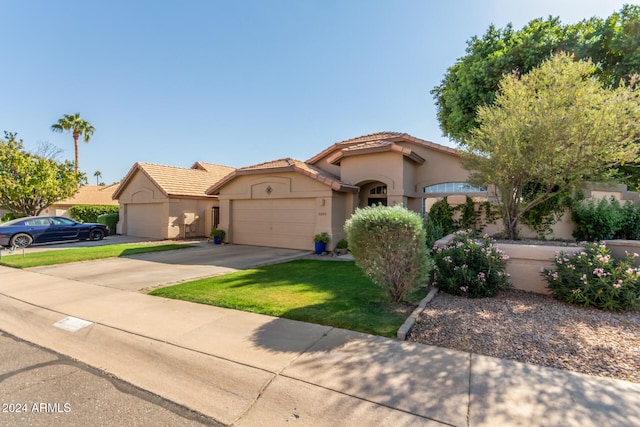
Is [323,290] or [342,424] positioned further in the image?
[323,290]

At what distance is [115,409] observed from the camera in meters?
2.97

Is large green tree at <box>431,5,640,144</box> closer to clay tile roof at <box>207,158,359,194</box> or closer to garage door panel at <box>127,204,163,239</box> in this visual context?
clay tile roof at <box>207,158,359,194</box>

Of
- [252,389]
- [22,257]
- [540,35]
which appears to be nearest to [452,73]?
[540,35]

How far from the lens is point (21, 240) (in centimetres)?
1443

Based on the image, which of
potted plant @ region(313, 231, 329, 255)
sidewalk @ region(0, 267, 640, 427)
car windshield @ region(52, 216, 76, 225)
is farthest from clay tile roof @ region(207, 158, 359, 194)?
sidewalk @ region(0, 267, 640, 427)

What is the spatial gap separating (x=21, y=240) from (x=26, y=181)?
646cm

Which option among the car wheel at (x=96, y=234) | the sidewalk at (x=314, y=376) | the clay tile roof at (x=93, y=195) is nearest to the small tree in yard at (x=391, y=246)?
the sidewalk at (x=314, y=376)

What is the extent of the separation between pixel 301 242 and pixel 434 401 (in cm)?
1172

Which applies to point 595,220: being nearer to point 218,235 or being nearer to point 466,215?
point 466,215

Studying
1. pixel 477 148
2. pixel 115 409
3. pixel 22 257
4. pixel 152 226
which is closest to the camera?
pixel 115 409

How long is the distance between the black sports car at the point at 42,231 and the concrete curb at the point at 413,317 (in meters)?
16.2

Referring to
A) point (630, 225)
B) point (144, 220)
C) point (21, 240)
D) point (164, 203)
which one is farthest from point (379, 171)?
point (21, 240)

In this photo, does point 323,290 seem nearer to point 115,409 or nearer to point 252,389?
point 252,389

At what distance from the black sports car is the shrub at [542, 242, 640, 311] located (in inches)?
739
